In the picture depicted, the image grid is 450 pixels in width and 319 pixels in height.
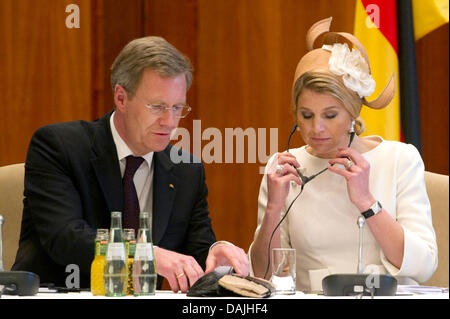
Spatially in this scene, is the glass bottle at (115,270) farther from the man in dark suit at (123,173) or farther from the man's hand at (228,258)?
the man in dark suit at (123,173)

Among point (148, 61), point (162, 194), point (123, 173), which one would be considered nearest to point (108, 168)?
point (123, 173)

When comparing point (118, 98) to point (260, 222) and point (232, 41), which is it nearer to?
point (260, 222)

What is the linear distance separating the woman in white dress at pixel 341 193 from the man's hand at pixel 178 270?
43 cm

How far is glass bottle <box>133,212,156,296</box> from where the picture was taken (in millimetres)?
1730

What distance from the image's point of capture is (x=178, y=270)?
1.94 meters

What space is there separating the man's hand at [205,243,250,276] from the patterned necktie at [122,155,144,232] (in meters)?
0.38

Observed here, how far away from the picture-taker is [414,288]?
6.63 ft

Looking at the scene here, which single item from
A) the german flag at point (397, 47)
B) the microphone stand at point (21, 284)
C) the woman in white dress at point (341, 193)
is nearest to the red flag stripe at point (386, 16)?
the german flag at point (397, 47)

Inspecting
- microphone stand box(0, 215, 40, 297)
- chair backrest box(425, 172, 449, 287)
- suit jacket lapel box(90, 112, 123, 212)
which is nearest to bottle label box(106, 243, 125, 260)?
microphone stand box(0, 215, 40, 297)

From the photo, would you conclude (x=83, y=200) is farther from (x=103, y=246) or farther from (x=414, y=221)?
(x=414, y=221)

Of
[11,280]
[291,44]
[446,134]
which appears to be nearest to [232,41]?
[291,44]

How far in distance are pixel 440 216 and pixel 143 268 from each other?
135 cm

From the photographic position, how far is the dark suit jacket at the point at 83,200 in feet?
7.32
